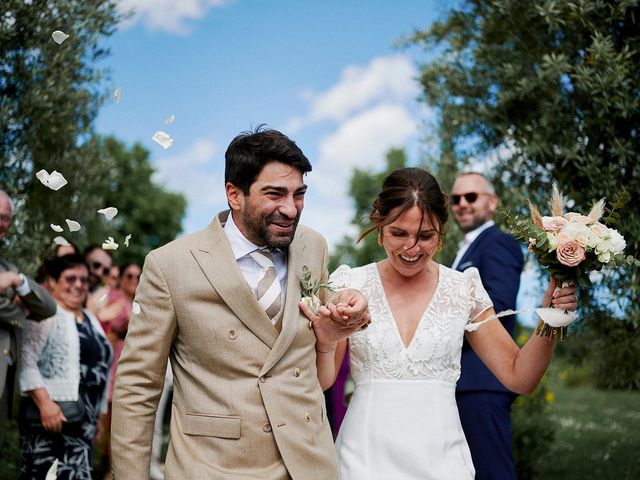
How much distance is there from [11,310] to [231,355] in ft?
8.88

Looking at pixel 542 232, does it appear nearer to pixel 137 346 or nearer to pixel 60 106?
pixel 137 346

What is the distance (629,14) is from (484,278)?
9.13ft

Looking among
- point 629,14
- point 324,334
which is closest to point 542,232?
point 324,334

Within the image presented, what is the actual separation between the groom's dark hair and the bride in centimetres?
75

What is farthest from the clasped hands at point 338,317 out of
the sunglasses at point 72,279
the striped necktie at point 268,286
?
the sunglasses at point 72,279

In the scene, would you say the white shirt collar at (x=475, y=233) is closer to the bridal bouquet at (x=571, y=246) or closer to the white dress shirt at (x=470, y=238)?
the white dress shirt at (x=470, y=238)

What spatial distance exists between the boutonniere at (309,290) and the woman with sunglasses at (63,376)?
3.27m

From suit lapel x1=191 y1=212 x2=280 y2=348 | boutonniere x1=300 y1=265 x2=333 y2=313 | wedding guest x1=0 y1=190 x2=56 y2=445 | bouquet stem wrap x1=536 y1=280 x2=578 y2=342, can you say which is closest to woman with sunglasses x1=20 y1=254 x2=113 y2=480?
wedding guest x1=0 y1=190 x2=56 y2=445

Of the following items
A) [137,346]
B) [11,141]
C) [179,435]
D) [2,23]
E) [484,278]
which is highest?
[2,23]

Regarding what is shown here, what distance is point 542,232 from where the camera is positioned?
362cm

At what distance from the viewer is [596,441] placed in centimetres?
1291

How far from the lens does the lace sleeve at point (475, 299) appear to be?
4.21 metres

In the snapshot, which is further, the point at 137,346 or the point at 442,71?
the point at 442,71

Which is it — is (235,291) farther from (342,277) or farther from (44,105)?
(44,105)
